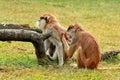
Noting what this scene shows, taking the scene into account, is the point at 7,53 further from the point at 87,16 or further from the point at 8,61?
the point at 87,16

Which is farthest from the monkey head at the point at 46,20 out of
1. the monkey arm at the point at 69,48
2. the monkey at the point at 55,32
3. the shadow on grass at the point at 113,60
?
the shadow on grass at the point at 113,60

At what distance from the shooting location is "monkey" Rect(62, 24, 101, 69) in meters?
10.6

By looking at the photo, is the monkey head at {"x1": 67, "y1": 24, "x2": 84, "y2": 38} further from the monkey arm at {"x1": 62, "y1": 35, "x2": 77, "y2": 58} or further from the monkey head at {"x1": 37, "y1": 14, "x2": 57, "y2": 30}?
the monkey head at {"x1": 37, "y1": 14, "x2": 57, "y2": 30}

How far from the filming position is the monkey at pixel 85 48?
Answer: 34.8 ft

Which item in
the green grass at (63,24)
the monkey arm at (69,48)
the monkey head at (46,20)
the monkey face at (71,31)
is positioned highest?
the monkey head at (46,20)

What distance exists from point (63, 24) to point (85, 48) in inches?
462

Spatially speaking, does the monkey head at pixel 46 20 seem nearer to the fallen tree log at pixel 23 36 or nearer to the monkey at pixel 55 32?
the monkey at pixel 55 32

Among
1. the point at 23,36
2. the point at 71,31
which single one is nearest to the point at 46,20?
the point at 71,31

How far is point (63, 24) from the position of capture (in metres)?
22.4

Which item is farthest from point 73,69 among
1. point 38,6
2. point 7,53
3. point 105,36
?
point 38,6

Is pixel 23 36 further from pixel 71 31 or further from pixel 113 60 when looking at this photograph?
pixel 113 60

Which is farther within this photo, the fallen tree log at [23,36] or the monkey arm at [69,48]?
the monkey arm at [69,48]

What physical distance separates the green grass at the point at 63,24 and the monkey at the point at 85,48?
31cm

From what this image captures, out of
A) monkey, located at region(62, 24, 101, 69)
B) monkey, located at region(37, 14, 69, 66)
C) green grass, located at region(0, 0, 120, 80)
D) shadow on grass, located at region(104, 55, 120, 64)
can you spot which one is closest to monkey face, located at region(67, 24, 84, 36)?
monkey, located at region(62, 24, 101, 69)
